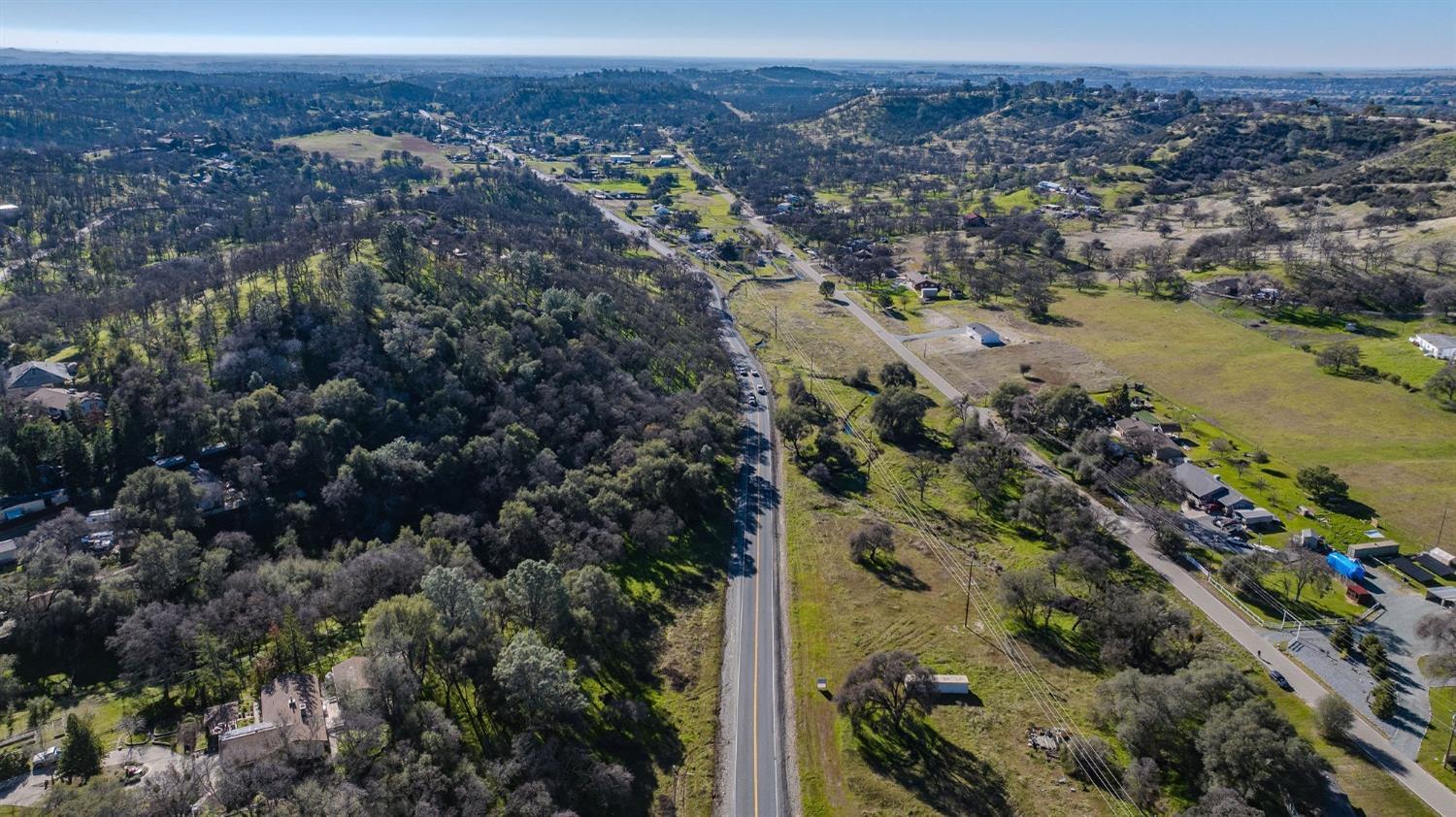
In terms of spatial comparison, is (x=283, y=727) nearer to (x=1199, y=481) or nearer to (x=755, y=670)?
(x=755, y=670)

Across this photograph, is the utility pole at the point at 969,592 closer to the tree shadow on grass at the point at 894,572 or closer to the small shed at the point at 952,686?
the tree shadow on grass at the point at 894,572

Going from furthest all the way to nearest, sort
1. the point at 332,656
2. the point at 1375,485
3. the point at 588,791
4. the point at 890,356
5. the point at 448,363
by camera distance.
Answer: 1. the point at 890,356
2. the point at 448,363
3. the point at 1375,485
4. the point at 332,656
5. the point at 588,791

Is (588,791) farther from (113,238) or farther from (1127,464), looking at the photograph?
(113,238)

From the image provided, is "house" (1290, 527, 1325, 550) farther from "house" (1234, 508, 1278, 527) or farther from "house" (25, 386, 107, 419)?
"house" (25, 386, 107, 419)

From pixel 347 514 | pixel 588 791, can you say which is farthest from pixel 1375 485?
pixel 347 514

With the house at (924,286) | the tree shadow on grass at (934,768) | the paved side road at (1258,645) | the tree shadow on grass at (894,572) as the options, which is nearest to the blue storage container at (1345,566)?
the paved side road at (1258,645)

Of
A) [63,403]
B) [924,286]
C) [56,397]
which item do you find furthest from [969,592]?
[924,286]
